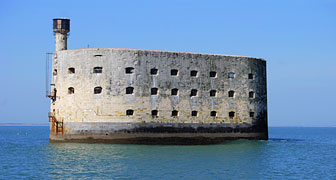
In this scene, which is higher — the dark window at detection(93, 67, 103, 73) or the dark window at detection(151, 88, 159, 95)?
the dark window at detection(93, 67, 103, 73)

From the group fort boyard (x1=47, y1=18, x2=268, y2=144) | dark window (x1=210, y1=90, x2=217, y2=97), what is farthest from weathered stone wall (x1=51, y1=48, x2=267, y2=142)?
dark window (x1=210, y1=90, x2=217, y2=97)

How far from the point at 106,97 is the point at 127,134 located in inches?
117

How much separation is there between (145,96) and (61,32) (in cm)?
911

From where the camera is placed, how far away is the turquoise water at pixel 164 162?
85.1 ft

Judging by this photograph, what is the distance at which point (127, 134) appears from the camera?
1508 inches

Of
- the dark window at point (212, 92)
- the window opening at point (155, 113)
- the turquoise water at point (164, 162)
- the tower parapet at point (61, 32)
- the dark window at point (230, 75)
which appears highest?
the tower parapet at point (61, 32)

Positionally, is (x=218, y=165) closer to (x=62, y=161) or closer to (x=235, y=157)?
(x=235, y=157)

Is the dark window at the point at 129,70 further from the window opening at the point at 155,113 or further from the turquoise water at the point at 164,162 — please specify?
the turquoise water at the point at 164,162

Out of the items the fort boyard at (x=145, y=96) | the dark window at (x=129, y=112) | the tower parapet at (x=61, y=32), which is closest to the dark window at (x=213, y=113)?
the fort boyard at (x=145, y=96)

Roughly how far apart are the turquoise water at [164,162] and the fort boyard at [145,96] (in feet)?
4.43

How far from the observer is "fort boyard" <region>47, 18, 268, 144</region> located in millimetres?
38281

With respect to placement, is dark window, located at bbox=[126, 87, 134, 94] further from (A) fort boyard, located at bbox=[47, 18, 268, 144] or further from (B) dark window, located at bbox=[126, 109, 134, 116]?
(B) dark window, located at bbox=[126, 109, 134, 116]

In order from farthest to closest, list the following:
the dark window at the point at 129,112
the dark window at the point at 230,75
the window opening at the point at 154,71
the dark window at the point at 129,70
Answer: the dark window at the point at 230,75 → the window opening at the point at 154,71 → the dark window at the point at 129,70 → the dark window at the point at 129,112

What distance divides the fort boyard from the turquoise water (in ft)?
4.43
